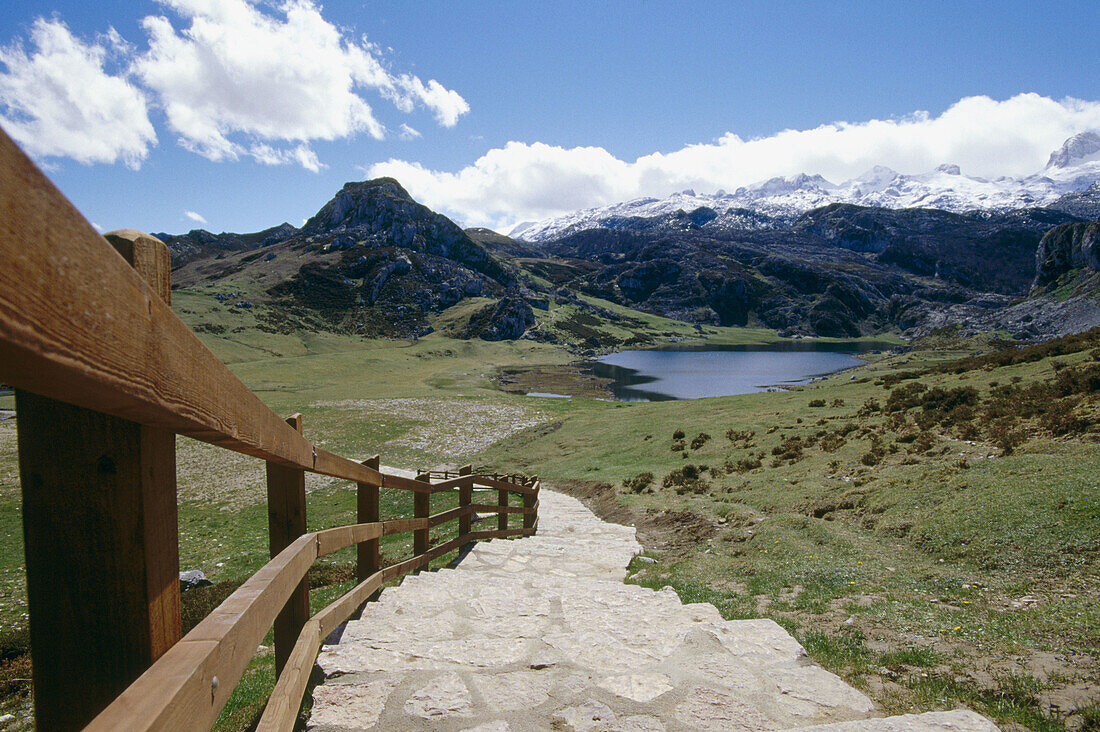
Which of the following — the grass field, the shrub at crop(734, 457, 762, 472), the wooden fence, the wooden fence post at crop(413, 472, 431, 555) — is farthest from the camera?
the shrub at crop(734, 457, 762, 472)

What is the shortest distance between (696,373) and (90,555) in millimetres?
130433

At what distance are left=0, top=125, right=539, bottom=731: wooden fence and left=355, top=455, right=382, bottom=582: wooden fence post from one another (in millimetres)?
3508

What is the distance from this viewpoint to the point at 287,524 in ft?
14.0

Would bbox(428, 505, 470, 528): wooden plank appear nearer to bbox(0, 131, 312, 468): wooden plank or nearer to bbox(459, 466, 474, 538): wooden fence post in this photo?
bbox(459, 466, 474, 538): wooden fence post

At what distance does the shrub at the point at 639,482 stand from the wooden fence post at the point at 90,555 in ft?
67.2

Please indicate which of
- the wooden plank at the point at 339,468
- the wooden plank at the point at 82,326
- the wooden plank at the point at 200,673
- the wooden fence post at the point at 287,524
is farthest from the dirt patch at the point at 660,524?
the wooden plank at the point at 82,326

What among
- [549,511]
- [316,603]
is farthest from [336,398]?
[316,603]

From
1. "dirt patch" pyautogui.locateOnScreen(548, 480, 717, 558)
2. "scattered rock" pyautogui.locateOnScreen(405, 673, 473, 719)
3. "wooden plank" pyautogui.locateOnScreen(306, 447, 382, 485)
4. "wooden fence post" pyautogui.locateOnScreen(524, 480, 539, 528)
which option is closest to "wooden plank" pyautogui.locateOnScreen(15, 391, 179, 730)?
"wooden plank" pyautogui.locateOnScreen(306, 447, 382, 485)

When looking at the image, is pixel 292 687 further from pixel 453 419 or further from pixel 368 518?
pixel 453 419

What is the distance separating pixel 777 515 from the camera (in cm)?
1405

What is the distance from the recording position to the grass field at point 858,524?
18.6 feet

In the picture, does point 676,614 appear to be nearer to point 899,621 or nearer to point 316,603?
point 899,621

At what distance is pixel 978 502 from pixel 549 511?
39.6ft

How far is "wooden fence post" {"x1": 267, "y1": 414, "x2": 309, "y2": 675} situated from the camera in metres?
4.14
